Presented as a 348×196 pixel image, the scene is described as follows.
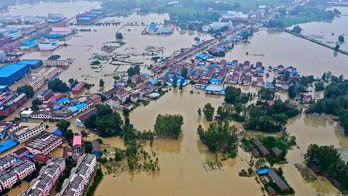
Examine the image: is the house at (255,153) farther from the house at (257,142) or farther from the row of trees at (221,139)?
the row of trees at (221,139)

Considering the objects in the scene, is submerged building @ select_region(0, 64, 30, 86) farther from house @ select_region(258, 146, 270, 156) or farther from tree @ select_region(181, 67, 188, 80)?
house @ select_region(258, 146, 270, 156)

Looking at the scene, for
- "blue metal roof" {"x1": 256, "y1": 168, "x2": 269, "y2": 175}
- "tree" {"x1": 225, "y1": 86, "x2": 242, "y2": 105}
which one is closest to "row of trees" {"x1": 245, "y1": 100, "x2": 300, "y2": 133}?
"tree" {"x1": 225, "y1": 86, "x2": 242, "y2": 105}

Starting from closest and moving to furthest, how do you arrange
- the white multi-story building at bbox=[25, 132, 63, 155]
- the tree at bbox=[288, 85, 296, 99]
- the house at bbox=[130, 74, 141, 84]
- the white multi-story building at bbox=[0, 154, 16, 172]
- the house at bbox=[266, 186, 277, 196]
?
1. the house at bbox=[266, 186, 277, 196]
2. the white multi-story building at bbox=[0, 154, 16, 172]
3. the white multi-story building at bbox=[25, 132, 63, 155]
4. the tree at bbox=[288, 85, 296, 99]
5. the house at bbox=[130, 74, 141, 84]

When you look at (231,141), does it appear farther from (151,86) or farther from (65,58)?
(65,58)

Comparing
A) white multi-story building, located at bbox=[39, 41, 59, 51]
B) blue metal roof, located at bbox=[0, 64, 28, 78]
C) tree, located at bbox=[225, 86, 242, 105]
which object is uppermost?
white multi-story building, located at bbox=[39, 41, 59, 51]

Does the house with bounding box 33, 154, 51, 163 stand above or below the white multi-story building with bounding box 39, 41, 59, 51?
below

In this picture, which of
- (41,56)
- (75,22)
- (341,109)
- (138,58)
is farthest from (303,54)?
(75,22)
